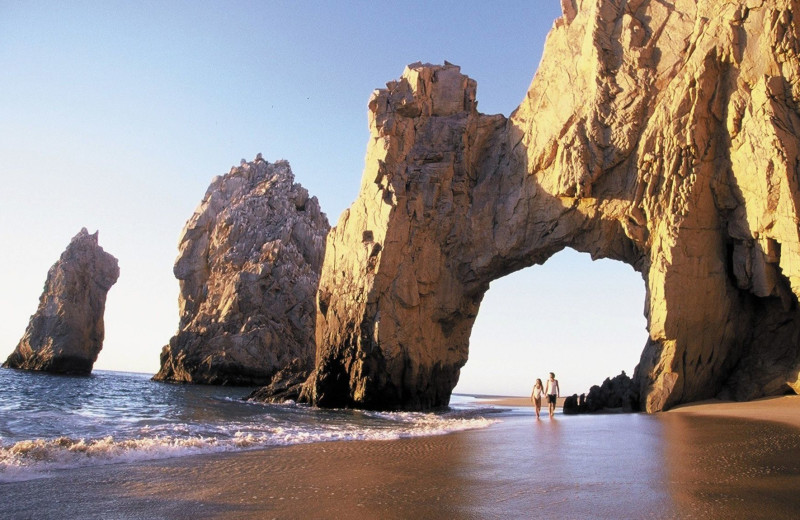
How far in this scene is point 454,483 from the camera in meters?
5.57

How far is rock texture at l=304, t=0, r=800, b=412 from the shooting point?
1595cm

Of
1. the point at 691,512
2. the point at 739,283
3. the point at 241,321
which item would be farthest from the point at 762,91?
the point at 241,321

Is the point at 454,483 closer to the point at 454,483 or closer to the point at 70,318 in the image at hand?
the point at 454,483

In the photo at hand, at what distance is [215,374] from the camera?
44.4 m

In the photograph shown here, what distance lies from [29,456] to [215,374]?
130ft

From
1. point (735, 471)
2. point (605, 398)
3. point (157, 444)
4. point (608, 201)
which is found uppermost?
point (608, 201)

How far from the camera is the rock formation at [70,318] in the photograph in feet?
162

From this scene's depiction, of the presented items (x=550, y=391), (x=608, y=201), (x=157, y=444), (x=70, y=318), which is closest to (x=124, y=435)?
(x=157, y=444)

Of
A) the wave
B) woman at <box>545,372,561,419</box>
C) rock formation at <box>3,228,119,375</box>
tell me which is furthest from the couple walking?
rock formation at <box>3,228,119,375</box>

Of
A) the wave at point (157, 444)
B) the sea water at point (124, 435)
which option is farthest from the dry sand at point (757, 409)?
the sea water at point (124, 435)

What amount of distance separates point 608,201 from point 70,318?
155 feet

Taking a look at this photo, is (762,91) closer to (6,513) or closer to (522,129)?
(522,129)

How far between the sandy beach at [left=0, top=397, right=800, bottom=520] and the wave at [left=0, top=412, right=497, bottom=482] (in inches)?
17.9

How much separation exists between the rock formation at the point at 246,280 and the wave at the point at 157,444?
31019 mm
